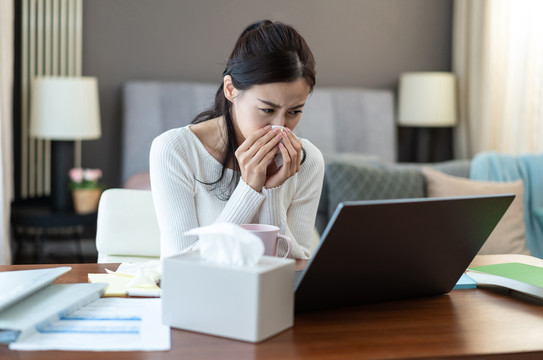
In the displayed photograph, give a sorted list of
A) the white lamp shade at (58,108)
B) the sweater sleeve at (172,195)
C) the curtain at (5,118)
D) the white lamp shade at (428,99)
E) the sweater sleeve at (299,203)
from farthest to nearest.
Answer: the white lamp shade at (428,99) < the white lamp shade at (58,108) < the curtain at (5,118) < the sweater sleeve at (299,203) < the sweater sleeve at (172,195)

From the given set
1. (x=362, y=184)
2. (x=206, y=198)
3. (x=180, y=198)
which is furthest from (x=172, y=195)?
(x=362, y=184)

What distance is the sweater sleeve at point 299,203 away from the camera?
4.95ft

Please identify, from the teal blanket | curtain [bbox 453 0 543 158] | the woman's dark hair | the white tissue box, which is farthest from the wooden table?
curtain [bbox 453 0 543 158]

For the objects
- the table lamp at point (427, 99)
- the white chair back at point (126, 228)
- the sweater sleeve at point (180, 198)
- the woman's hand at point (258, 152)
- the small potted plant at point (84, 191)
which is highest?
the table lamp at point (427, 99)

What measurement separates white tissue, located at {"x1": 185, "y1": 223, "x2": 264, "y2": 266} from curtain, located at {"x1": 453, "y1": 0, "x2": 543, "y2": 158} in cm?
346

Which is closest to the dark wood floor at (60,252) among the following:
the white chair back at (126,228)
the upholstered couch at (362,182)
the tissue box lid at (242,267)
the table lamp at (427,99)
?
the upholstered couch at (362,182)

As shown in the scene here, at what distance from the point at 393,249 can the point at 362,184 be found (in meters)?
2.05

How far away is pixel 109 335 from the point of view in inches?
32.0

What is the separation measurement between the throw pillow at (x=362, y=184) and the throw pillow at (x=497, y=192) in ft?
0.43

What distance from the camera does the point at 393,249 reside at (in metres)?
0.93

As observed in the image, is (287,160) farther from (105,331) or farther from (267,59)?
(105,331)

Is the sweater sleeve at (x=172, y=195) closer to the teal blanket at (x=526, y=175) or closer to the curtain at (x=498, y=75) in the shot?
the teal blanket at (x=526, y=175)

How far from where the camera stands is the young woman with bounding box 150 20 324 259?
4.65ft

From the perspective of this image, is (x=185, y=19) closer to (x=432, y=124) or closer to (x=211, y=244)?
(x=432, y=124)
